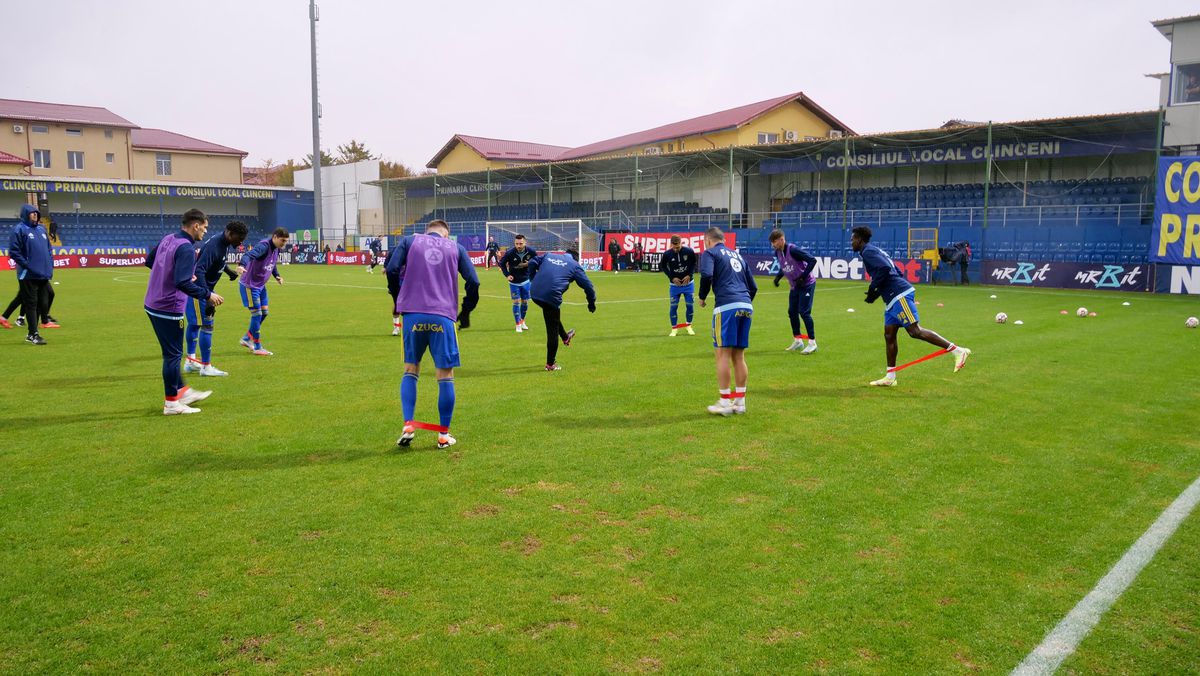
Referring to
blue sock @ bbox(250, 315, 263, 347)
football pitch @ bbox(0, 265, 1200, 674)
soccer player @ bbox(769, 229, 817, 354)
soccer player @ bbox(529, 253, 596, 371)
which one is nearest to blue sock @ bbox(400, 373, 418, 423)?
football pitch @ bbox(0, 265, 1200, 674)

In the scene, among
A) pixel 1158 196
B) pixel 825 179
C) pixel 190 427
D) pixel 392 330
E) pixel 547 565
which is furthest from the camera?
pixel 825 179

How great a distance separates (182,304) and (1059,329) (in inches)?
649

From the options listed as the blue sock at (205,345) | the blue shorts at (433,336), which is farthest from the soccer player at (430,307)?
the blue sock at (205,345)

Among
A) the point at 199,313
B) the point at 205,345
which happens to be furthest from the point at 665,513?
the point at 199,313

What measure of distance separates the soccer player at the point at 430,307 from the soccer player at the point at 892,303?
5753mm

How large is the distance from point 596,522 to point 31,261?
46.3 feet

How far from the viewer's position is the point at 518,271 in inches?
667

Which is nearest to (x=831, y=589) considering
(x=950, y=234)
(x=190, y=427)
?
(x=190, y=427)

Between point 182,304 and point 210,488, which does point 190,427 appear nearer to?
point 182,304

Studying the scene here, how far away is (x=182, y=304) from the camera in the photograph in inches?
361

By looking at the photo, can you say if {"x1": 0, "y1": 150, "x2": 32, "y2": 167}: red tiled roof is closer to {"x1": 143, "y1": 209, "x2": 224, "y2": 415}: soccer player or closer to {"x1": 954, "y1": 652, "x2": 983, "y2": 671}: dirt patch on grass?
{"x1": 143, "y1": 209, "x2": 224, "y2": 415}: soccer player

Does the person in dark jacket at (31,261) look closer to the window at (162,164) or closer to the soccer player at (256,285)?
the soccer player at (256,285)

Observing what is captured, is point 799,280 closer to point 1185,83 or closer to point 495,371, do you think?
point 495,371

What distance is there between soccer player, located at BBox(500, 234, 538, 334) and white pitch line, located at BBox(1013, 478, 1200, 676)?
12.5 m
